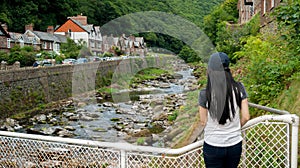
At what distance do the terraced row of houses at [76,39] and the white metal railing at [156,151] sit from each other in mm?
1533

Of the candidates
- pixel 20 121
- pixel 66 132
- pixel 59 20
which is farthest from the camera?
pixel 59 20

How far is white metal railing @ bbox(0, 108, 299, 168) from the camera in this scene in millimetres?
2924

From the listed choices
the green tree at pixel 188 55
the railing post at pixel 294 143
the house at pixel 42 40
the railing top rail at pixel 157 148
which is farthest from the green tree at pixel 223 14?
the house at pixel 42 40

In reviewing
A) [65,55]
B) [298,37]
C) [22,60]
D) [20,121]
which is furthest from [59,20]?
[298,37]

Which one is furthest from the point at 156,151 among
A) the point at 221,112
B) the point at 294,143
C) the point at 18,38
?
the point at 18,38

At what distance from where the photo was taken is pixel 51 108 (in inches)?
706

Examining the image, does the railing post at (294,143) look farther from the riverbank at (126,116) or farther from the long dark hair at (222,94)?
the riverbank at (126,116)

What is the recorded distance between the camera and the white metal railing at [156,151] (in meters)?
2.92

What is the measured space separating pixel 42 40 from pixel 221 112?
117ft

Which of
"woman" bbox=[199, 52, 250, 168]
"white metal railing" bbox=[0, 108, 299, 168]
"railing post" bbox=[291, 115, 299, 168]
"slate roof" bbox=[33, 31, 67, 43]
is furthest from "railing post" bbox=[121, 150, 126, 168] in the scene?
"slate roof" bbox=[33, 31, 67, 43]

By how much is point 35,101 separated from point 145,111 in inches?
475

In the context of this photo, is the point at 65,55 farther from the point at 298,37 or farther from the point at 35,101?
the point at 298,37

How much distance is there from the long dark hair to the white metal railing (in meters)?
0.61

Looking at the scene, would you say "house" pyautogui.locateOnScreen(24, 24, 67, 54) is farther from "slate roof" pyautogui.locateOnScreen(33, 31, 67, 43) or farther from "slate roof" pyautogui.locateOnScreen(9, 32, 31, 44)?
"slate roof" pyautogui.locateOnScreen(9, 32, 31, 44)
